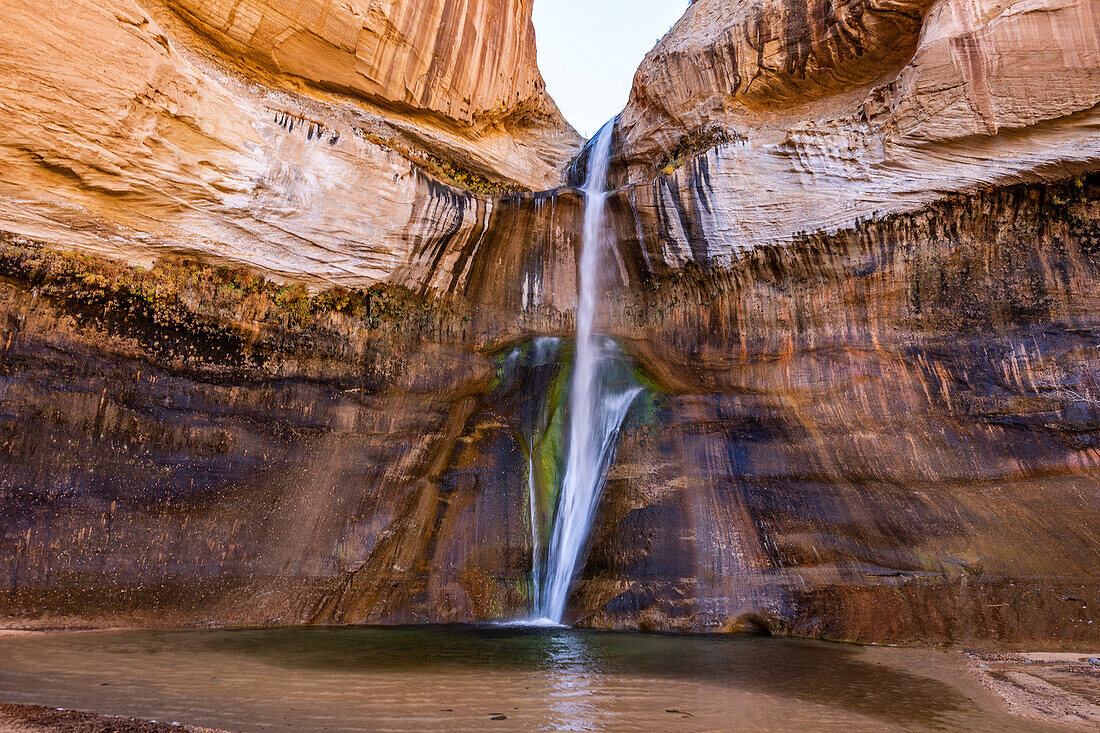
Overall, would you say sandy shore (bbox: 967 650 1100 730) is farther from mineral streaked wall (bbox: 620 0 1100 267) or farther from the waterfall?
mineral streaked wall (bbox: 620 0 1100 267)

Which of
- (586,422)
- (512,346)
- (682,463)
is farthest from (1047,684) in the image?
(512,346)

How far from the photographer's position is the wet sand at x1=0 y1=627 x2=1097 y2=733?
368 centimetres

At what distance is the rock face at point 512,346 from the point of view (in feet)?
23.4

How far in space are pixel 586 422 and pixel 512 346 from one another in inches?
82.8

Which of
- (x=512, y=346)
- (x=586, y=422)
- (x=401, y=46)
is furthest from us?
(x=512, y=346)

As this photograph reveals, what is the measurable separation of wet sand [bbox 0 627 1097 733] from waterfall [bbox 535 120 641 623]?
2.23 m

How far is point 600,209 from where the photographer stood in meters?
11.5

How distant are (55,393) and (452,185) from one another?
6488 mm

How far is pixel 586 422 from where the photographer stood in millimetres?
10539

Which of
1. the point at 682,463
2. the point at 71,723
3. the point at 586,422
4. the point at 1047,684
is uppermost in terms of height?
the point at 586,422

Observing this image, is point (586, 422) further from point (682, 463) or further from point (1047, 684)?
point (1047, 684)

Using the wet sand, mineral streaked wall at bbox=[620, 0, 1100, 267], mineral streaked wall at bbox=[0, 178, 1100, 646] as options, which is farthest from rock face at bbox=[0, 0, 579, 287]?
the wet sand

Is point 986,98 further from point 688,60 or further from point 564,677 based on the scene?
point 564,677

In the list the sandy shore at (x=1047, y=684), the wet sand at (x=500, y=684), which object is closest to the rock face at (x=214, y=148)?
the wet sand at (x=500, y=684)
